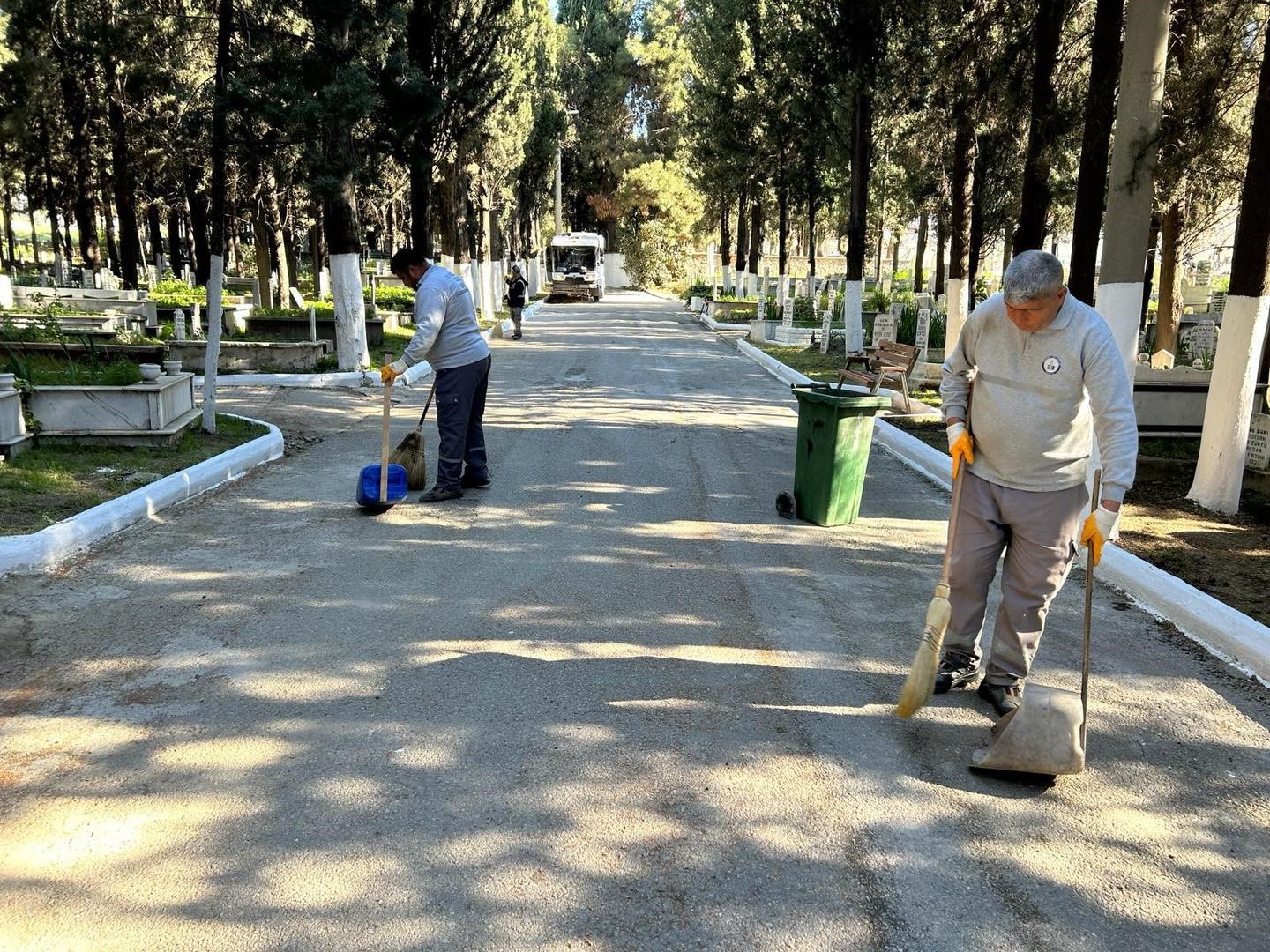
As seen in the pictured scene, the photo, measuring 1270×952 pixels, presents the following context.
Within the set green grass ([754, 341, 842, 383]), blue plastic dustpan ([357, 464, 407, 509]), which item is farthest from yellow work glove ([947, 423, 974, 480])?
green grass ([754, 341, 842, 383])

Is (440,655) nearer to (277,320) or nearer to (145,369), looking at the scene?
(145,369)

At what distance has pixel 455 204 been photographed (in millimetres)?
27453

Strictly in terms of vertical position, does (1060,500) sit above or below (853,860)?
above

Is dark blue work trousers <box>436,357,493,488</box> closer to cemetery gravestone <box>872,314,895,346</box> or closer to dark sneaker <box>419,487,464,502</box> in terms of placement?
dark sneaker <box>419,487,464,502</box>

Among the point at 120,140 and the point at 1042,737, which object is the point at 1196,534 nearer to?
the point at 1042,737

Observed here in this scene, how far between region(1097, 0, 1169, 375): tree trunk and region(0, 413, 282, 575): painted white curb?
750 centimetres

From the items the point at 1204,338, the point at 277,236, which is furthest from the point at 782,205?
the point at 1204,338

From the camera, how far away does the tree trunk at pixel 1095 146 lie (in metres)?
9.38

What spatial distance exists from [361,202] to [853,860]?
38180 millimetres

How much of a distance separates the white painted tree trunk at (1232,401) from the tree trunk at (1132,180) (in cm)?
70

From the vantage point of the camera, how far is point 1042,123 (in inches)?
437

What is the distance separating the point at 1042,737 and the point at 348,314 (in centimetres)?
1371

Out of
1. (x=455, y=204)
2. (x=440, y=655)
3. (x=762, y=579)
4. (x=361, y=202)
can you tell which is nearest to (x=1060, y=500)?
(x=762, y=579)

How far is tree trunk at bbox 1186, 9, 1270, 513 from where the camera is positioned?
7.51 meters
